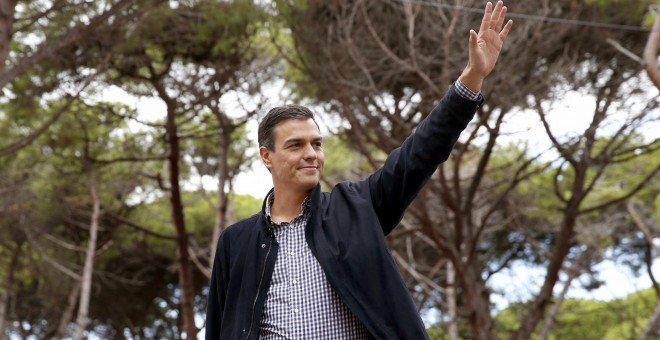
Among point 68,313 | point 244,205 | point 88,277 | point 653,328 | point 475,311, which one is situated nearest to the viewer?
point 475,311

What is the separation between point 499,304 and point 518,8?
1020 centimetres

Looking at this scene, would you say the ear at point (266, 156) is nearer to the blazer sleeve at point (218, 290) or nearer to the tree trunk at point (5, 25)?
the blazer sleeve at point (218, 290)

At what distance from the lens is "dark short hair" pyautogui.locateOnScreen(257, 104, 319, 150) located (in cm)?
269

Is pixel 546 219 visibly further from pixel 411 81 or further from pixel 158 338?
pixel 158 338

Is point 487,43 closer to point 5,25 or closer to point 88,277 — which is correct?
point 5,25

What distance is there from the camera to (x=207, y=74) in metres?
13.2

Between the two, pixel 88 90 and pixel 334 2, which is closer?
pixel 334 2

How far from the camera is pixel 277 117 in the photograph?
2711mm

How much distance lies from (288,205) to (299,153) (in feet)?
0.56

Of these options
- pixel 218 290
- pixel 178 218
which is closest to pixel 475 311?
pixel 178 218

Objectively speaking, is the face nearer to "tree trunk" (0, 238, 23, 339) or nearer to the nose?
the nose

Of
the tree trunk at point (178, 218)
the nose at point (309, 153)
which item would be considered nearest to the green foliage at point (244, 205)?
the tree trunk at point (178, 218)

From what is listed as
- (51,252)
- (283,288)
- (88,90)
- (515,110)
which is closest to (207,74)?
(88,90)

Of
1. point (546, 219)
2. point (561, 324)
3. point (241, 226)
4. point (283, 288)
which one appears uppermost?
point (546, 219)
